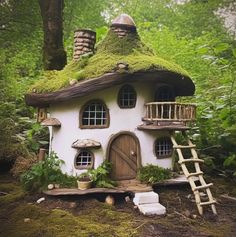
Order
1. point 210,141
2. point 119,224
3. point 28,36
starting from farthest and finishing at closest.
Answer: point 28,36 → point 210,141 → point 119,224

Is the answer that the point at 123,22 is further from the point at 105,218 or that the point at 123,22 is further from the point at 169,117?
the point at 105,218

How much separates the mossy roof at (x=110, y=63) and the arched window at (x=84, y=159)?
168 cm

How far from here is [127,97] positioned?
807 cm

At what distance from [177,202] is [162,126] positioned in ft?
5.86

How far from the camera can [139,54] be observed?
8.20m

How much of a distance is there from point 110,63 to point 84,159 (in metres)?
2.45

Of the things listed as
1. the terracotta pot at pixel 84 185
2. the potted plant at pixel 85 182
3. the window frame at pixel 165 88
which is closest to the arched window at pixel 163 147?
the window frame at pixel 165 88

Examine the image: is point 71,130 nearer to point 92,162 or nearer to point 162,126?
point 92,162

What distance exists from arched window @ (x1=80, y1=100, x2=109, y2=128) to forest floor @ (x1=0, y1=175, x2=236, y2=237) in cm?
177

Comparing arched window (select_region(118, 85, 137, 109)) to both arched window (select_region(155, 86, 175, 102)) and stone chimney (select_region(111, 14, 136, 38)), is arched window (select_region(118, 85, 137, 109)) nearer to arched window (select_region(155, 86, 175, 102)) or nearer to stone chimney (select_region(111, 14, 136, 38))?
arched window (select_region(155, 86, 175, 102))

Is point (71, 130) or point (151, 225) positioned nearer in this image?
point (151, 225)

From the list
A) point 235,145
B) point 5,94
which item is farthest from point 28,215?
point 235,145

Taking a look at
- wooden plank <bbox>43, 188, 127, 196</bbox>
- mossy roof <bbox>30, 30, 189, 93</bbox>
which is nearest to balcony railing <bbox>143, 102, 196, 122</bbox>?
mossy roof <bbox>30, 30, 189, 93</bbox>

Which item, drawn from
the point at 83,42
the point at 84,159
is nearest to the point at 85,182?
the point at 84,159
